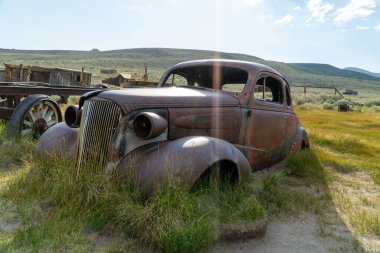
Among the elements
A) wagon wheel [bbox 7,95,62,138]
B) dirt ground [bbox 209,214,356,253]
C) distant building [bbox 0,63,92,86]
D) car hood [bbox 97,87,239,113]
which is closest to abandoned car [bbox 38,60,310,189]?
car hood [bbox 97,87,239,113]

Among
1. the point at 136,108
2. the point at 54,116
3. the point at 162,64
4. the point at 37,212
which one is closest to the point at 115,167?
the point at 136,108

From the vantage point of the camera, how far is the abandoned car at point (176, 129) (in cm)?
367

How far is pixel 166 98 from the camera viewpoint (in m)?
4.22

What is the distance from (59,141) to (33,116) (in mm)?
2634

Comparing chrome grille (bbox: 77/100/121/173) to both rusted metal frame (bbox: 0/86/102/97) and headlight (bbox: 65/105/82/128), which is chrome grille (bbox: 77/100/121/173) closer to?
headlight (bbox: 65/105/82/128)

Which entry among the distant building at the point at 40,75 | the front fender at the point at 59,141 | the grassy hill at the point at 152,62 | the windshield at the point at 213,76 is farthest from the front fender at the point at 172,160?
the grassy hill at the point at 152,62

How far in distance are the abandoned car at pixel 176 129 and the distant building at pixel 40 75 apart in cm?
1647

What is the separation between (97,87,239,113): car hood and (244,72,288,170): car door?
499mm

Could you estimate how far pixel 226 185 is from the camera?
159 inches

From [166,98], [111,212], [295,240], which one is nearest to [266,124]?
[166,98]

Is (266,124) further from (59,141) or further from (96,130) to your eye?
(59,141)

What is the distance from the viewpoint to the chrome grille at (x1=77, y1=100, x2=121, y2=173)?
3855 mm

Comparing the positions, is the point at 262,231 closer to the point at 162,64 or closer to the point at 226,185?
the point at 226,185

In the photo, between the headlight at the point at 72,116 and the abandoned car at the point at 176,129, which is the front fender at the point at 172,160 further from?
the headlight at the point at 72,116
